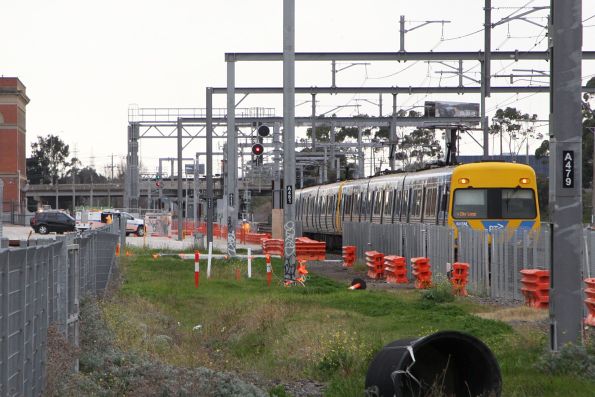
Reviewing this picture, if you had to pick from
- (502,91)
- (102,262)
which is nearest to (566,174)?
(102,262)

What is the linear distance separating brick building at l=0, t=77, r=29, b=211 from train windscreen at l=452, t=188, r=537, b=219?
64.4 metres

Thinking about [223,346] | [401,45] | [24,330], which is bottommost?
[223,346]

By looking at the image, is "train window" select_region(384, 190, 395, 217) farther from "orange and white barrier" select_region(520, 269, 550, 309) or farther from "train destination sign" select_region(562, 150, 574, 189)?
"train destination sign" select_region(562, 150, 574, 189)

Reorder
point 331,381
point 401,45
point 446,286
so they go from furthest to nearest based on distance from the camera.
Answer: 1. point 401,45
2. point 446,286
3. point 331,381

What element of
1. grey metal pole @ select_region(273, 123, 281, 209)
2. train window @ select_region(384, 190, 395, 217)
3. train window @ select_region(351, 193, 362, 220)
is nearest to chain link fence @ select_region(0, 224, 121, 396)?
train window @ select_region(384, 190, 395, 217)

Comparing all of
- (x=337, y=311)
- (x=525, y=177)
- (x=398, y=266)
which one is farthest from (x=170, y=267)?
(x=337, y=311)

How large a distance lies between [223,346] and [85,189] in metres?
119

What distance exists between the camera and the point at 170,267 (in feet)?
107

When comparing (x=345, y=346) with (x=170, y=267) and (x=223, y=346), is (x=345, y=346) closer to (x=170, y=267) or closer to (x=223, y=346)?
(x=223, y=346)

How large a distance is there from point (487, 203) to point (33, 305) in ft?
71.6

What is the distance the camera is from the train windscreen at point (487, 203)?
29422mm

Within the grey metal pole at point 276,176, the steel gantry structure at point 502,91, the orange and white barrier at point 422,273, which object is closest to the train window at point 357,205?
the steel gantry structure at point 502,91

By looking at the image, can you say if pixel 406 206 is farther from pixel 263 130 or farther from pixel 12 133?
pixel 12 133

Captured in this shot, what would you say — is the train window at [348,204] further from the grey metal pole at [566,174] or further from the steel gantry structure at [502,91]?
the grey metal pole at [566,174]
